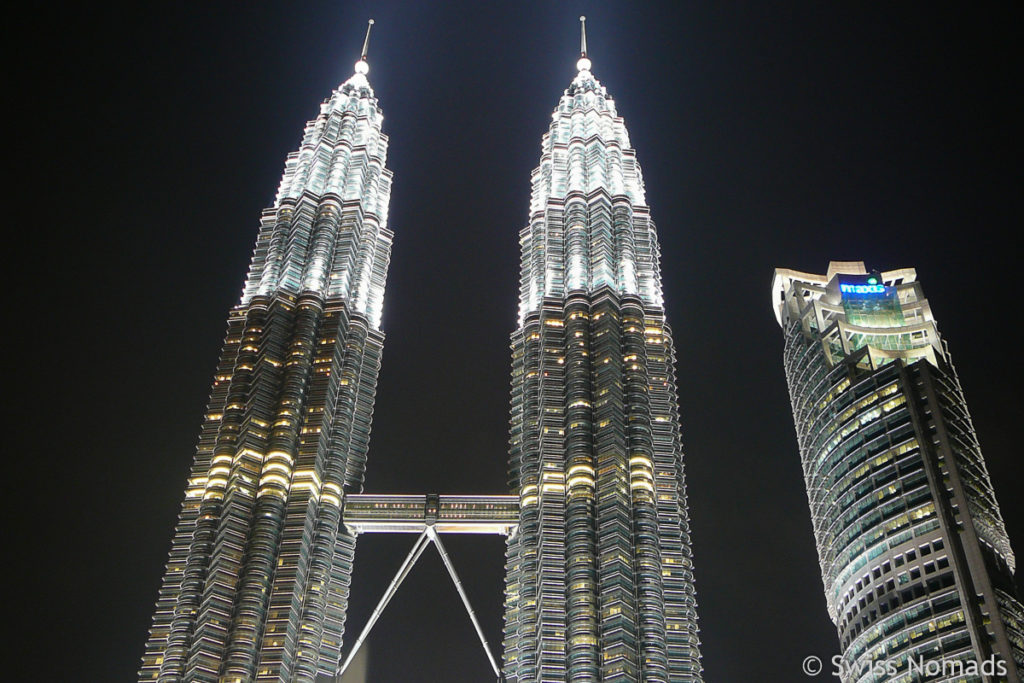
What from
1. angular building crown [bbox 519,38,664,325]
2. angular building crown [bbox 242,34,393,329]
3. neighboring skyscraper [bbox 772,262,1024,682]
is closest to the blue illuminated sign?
neighboring skyscraper [bbox 772,262,1024,682]

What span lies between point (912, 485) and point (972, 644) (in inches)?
768

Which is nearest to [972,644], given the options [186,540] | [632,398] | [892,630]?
[892,630]

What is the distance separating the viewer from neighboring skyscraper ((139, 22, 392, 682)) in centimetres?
9919

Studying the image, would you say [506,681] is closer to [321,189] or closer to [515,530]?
[515,530]

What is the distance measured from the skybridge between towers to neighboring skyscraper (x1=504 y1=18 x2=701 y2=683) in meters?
3.40

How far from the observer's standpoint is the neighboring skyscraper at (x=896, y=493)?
112 meters

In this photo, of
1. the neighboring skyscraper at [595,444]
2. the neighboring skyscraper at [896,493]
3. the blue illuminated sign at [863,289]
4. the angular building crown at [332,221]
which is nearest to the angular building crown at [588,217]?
the neighboring skyscraper at [595,444]

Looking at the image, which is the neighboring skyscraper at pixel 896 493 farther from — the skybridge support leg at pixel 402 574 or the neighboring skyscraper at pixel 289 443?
the neighboring skyscraper at pixel 289 443

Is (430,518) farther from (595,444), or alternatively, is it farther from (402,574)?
(595,444)

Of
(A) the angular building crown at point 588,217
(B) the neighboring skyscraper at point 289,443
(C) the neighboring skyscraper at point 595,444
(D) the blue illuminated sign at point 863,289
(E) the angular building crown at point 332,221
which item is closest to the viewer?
(C) the neighboring skyscraper at point 595,444

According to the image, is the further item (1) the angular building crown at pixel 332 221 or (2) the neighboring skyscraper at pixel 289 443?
(1) the angular building crown at pixel 332 221

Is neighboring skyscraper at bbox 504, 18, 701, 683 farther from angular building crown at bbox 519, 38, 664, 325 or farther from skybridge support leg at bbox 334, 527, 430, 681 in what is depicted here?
skybridge support leg at bbox 334, 527, 430, 681

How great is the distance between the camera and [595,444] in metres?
110

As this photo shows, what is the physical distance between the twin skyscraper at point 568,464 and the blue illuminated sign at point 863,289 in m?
0.54
